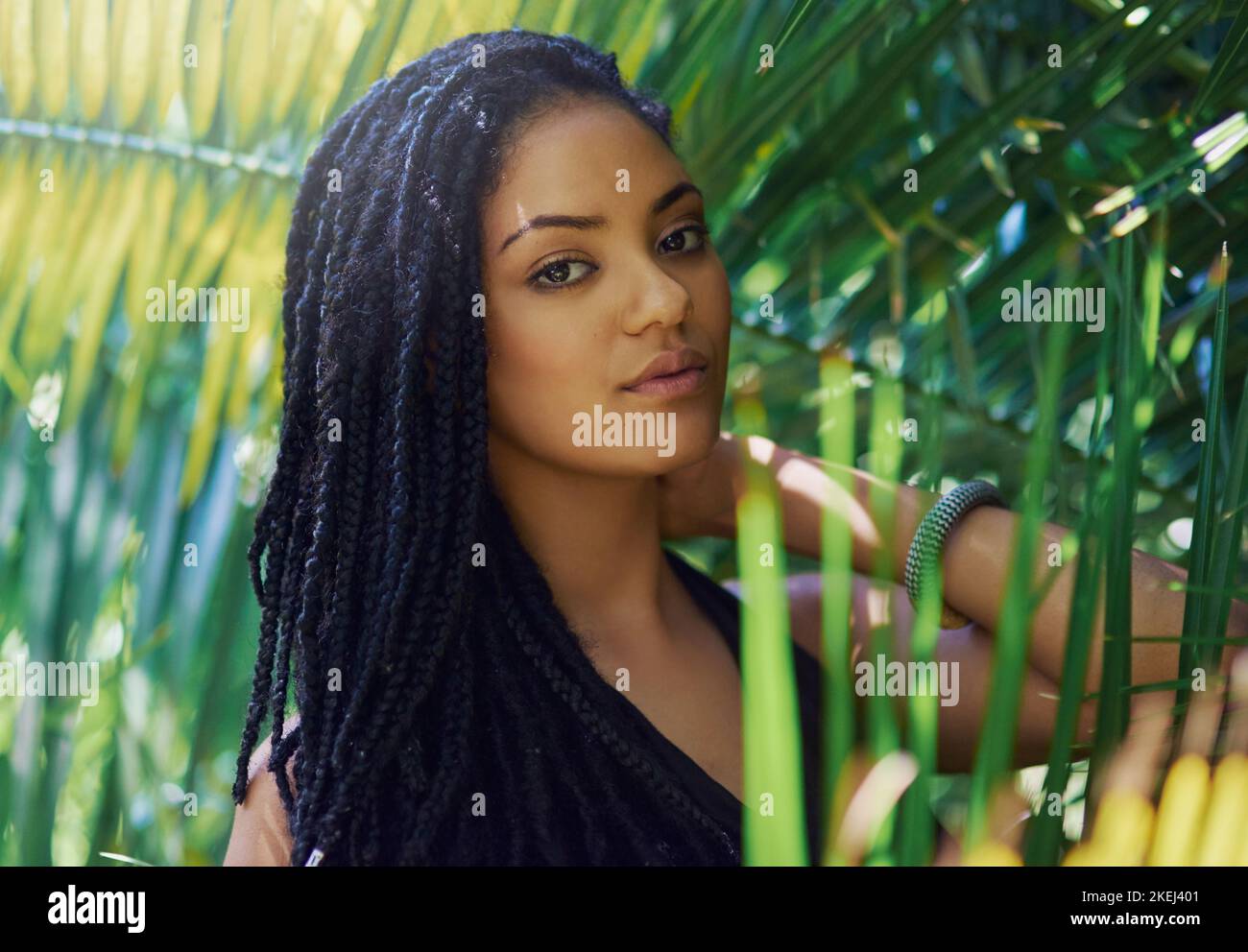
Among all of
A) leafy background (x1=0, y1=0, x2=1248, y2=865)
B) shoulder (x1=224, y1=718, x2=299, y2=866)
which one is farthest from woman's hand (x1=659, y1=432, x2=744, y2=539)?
shoulder (x1=224, y1=718, x2=299, y2=866)

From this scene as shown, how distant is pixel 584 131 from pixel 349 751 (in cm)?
62

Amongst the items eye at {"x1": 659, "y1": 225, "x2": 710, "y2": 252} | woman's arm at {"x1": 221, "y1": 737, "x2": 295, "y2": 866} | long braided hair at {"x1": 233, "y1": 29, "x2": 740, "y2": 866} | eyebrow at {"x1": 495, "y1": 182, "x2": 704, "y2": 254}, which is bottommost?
woman's arm at {"x1": 221, "y1": 737, "x2": 295, "y2": 866}

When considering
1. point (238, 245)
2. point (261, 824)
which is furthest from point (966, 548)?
point (238, 245)

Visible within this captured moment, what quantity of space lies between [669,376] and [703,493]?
286mm

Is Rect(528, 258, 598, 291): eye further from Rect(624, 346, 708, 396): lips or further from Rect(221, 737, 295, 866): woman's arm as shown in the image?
Rect(221, 737, 295, 866): woman's arm

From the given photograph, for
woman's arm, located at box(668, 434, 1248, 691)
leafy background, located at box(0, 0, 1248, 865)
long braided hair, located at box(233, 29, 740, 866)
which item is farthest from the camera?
leafy background, located at box(0, 0, 1248, 865)

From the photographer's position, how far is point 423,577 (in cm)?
126

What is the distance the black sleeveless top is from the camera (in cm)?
130

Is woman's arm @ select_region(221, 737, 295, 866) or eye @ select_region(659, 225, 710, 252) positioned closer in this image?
woman's arm @ select_region(221, 737, 295, 866)

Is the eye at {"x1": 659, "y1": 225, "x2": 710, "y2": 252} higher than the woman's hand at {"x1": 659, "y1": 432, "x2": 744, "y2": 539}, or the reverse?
the eye at {"x1": 659, "y1": 225, "x2": 710, "y2": 252}

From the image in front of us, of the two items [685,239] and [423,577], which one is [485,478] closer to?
[423,577]

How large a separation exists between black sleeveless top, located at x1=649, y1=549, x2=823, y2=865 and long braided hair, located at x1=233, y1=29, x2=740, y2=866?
23 millimetres

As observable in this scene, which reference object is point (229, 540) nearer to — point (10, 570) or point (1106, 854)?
point (10, 570)

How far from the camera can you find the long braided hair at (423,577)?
4.00 ft
